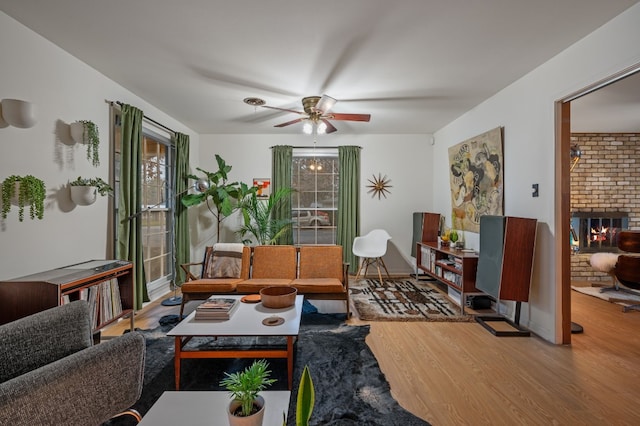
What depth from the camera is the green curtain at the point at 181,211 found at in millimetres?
4734

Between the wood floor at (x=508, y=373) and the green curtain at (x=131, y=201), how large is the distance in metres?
0.55

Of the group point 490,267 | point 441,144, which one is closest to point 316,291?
point 490,267

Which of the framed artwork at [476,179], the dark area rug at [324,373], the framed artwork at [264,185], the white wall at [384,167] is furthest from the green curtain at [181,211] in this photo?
the framed artwork at [476,179]

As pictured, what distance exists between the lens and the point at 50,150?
2582 millimetres

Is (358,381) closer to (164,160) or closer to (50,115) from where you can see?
(50,115)

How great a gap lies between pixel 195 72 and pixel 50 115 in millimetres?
1304

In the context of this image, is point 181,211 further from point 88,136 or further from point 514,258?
point 514,258

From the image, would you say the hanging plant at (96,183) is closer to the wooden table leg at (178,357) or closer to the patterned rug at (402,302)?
the wooden table leg at (178,357)

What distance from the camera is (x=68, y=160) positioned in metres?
2.77

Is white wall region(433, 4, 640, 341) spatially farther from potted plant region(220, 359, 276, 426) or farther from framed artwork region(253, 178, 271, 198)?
framed artwork region(253, 178, 271, 198)

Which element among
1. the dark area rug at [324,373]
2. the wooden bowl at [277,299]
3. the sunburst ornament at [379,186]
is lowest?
the dark area rug at [324,373]

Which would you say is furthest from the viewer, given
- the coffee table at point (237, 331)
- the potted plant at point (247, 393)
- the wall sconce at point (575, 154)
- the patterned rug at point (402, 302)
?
the wall sconce at point (575, 154)

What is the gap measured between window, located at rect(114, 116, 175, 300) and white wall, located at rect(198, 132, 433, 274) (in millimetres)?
1048

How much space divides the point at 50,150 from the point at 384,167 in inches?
186
